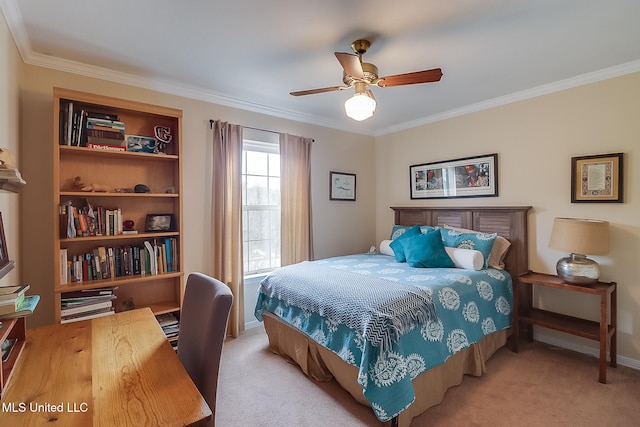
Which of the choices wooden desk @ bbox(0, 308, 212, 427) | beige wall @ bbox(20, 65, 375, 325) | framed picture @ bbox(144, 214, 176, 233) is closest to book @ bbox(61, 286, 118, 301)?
beige wall @ bbox(20, 65, 375, 325)

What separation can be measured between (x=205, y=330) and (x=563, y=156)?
3347 mm

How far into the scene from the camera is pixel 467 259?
2.77 metres

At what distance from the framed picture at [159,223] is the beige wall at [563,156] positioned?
3015 mm

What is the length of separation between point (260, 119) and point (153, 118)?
110 cm

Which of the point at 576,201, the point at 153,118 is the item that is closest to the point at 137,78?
the point at 153,118

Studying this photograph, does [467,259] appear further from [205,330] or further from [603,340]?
[205,330]

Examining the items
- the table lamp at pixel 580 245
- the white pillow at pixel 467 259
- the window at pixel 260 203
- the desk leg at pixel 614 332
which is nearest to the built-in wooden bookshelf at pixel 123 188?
the window at pixel 260 203

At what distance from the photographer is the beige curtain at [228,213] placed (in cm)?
301

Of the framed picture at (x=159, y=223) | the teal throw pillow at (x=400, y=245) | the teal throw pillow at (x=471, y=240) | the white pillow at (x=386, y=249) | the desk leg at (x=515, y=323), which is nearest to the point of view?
the framed picture at (x=159, y=223)

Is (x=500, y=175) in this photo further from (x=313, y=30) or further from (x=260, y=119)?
(x=260, y=119)

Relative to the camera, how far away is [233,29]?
76.3 inches

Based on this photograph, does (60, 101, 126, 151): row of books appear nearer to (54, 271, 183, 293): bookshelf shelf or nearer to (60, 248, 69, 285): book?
(60, 248, 69, 285): book

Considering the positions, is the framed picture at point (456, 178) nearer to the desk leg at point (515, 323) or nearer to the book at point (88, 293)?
the desk leg at point (515, 323)

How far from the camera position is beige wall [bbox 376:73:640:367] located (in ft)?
8.11
